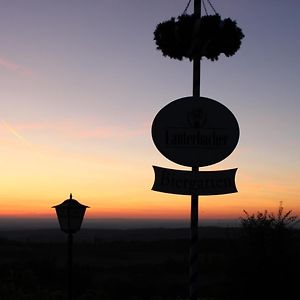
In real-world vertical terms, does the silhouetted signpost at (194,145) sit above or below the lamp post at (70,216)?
above

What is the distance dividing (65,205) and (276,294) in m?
5.02

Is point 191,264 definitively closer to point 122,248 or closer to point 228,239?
point 228,239

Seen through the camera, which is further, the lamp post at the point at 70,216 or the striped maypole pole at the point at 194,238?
the lamp post at the point at 70,216

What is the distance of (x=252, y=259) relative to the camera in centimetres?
1302

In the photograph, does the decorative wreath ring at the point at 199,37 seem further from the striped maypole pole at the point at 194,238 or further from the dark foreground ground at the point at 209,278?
the dark foreground ground at the point at 209,278

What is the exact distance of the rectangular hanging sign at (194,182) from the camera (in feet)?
23.8

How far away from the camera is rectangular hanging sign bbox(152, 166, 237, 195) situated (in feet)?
23.8

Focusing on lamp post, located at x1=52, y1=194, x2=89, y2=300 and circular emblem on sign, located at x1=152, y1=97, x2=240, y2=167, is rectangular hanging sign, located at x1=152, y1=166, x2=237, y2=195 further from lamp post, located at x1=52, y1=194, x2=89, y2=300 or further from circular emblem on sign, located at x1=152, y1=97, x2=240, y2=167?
lamp post, located at x1=52, y1=194, x2=89, y2=300

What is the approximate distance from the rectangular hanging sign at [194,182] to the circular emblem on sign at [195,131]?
0.47ft

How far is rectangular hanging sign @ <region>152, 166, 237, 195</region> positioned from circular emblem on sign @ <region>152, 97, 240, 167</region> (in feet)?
0.47

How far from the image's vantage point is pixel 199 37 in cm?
775

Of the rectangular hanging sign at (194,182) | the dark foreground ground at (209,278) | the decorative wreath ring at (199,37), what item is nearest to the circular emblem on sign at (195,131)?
the rectangular hanging sign at (194,182)

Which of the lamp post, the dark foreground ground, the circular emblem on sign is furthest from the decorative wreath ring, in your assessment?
the dark foreground ground

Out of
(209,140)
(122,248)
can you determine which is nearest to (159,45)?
(209,140)
